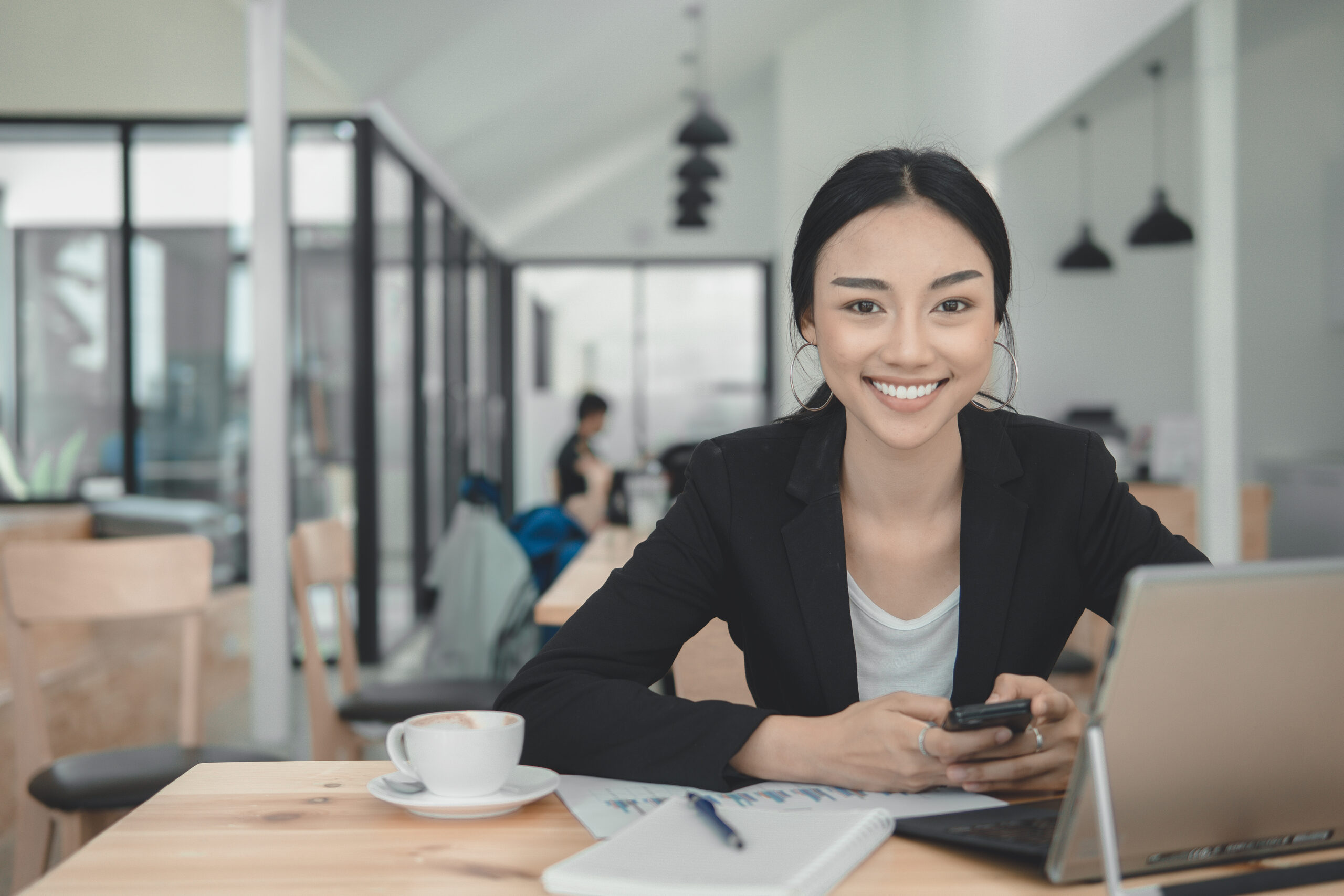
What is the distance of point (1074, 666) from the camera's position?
2785 mm

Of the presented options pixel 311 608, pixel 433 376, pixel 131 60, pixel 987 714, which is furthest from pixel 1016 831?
pixel 433 376

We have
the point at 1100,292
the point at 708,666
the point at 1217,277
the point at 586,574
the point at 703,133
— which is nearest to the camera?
the point at 708,666

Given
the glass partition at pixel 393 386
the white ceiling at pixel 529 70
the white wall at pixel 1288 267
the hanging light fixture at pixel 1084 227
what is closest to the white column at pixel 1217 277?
the white wall at pixel 1288 267

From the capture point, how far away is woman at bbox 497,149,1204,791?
1.10m

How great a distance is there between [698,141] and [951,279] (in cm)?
407

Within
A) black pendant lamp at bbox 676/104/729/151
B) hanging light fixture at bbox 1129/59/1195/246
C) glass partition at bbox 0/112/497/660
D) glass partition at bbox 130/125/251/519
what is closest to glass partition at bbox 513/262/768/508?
glass partition at bbox 0/112/497/660

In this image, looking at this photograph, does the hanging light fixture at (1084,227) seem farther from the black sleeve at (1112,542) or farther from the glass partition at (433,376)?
the black sleeve at (1112,542)

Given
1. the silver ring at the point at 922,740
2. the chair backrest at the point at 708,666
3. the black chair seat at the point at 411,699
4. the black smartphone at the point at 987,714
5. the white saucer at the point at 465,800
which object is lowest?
the black chair seat at the point at 411,699

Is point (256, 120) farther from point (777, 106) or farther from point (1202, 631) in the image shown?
point (777, 106)

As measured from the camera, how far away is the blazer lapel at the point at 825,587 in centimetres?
116

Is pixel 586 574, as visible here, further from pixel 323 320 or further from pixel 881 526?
pixel 323 320

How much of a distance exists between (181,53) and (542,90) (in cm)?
275

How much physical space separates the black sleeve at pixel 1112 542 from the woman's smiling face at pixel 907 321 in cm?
21

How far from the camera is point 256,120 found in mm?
3373
